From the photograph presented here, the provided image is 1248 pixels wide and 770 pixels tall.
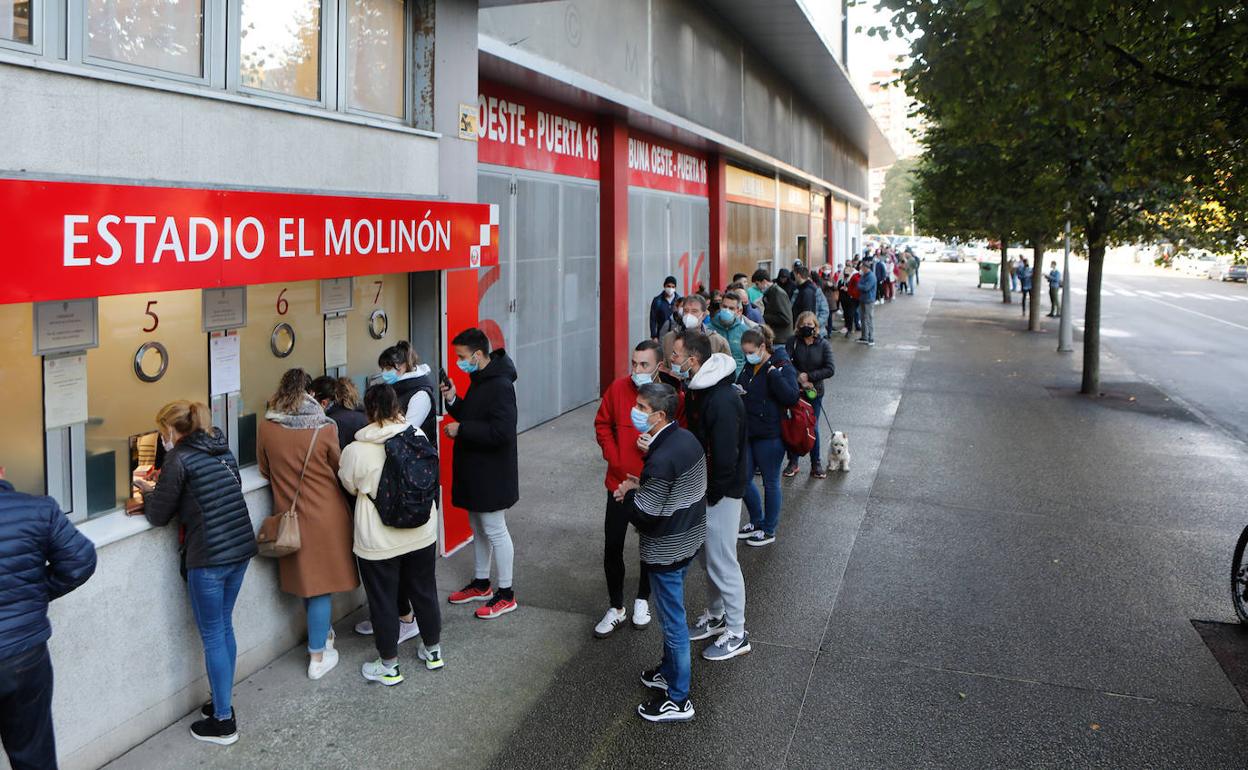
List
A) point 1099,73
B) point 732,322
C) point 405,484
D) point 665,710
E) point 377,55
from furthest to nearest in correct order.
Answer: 1. point 732,322
2. point 1099,73
3. point 377,55
4. point 405,484
5. point 665,710

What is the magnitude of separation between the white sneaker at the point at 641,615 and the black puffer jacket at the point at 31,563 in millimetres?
3305

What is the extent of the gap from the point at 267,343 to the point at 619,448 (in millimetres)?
2157

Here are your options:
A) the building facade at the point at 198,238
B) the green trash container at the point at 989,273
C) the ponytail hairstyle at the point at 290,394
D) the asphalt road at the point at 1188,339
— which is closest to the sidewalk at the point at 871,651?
the building facade at the point at 198,238

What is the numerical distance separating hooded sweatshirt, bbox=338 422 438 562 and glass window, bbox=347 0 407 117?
2629 millimetres

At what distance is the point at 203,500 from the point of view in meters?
4.76

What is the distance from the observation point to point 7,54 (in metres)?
4.20

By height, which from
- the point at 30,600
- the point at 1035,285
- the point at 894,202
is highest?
the point at 894,202

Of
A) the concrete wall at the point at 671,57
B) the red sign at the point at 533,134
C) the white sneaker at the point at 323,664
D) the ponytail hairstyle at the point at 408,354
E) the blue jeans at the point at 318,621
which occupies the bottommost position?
the white sneaker at the point at 323,664

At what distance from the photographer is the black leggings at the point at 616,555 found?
6074 millimetres

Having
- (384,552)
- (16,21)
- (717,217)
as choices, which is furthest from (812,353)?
(717,217)

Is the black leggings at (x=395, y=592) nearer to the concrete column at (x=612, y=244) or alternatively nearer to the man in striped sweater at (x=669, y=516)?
the man in striped sweater at (x=669, y=516)

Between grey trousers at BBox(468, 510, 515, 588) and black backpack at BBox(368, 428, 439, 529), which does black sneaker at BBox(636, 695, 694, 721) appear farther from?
grey trousers at BBox(468, 510, 515, 588)

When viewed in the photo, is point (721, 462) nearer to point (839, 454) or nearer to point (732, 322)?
point (732, 322)

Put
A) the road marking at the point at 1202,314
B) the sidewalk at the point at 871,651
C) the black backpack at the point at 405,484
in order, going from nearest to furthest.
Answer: the sidewalk at the point at 871,651 < the black backpack at the point at 405,484 < the road marking at the point at 1202,314
